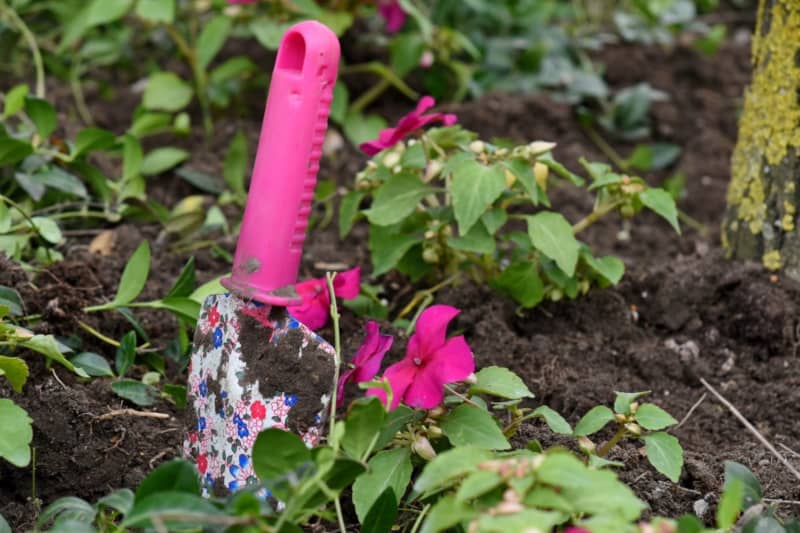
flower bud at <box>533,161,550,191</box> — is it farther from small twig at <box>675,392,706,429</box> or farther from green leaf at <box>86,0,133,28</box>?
green leaf at <box>86,0,133,28</box>

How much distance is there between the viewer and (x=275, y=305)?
1.37 meters

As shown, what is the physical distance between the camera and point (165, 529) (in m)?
1.08

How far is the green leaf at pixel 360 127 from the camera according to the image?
8.77ft

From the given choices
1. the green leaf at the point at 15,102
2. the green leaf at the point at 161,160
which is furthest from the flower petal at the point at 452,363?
the green leaf at the point at 161,160

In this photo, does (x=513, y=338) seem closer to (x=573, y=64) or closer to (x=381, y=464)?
(x=381, y=464)

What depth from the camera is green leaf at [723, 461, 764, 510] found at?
1.34 meters

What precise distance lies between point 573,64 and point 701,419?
1618 millimetres

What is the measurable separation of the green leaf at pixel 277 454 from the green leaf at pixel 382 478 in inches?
4.8

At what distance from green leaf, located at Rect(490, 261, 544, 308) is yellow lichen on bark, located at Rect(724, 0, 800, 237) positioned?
43 centimetres

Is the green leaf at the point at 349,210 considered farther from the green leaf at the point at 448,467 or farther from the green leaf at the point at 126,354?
the green leaf at the point at 448,467

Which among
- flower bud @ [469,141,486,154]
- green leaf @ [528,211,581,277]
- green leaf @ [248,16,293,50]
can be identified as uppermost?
flower bud @ [469,141,486,154]

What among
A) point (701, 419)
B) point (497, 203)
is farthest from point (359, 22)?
point (701, 419)

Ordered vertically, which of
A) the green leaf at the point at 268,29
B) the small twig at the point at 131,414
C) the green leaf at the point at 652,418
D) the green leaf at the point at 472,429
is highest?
the green leaf at the point at 268,29

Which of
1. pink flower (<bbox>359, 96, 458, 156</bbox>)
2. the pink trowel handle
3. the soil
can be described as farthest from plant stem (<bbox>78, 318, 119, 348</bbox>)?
pink flower (<bbox>359, 96, 458, 156</bbox>)
